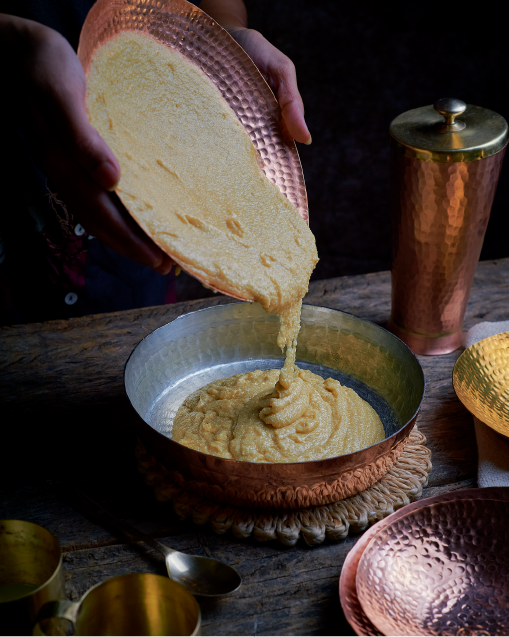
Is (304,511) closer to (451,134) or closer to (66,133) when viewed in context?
(66,133)

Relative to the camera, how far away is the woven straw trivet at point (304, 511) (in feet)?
3.35

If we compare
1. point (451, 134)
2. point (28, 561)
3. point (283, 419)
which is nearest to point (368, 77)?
point (451, 134)

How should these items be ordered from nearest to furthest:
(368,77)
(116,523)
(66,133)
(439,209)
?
(66,133)
(116,523)
(439,209)
(368,77)

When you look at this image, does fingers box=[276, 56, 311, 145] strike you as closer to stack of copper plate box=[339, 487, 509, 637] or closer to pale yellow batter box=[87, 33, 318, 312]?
pale yellow batter box=[87, 33, 318, 312]

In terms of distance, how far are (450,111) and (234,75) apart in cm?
46

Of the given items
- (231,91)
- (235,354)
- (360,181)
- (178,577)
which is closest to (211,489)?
(178,577)

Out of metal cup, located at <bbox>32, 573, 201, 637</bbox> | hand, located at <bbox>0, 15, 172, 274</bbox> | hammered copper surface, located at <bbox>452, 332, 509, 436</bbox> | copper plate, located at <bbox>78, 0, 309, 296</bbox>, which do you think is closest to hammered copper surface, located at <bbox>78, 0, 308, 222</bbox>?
copper plate, located at <bbox>78, 0, 309, 296</bbox>

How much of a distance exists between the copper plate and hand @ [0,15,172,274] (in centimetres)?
21

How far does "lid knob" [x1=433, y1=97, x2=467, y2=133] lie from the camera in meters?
1.35

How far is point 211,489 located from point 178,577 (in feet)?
0.49

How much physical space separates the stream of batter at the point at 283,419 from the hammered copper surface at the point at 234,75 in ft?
0.99

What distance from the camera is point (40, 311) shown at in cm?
176

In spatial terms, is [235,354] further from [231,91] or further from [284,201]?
[231,91]

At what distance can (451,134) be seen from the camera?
1.38 m
